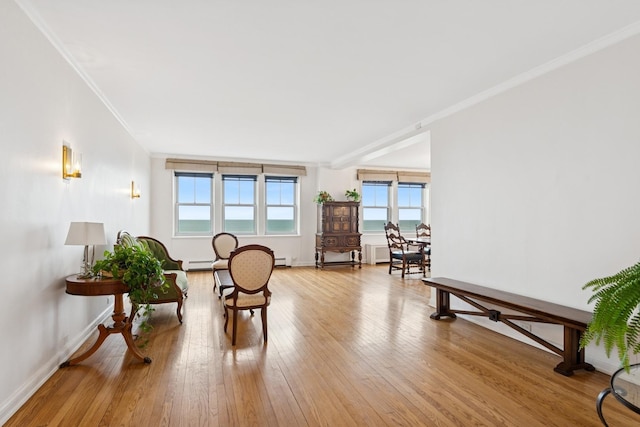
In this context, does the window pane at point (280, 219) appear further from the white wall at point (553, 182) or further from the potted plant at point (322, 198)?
the white wall at point (553, 182)

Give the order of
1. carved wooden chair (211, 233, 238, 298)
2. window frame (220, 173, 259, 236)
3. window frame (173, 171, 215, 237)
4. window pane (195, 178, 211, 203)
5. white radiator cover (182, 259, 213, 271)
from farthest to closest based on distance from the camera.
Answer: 1. window frame (220, 173, 259, 236)
2. window pane (195, 178, 211, 203)
3. window frame (173, 171, 215, 237)
4. white radiator cover (182, 259, 213, 271)
5. carved wooden chair (211, 233, 238, 298)

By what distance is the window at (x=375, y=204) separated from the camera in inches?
374

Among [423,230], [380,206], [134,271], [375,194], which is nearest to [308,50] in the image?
[134,271]

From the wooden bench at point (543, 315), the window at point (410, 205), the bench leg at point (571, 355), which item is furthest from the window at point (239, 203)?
the bench leg at point (571, 355)

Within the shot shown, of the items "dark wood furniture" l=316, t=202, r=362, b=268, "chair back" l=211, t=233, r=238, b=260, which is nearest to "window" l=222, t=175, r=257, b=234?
"dark wood furniture" l=316, t=202, r=362, b=268

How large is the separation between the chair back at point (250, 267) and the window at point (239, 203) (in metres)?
5.05

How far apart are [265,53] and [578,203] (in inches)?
117

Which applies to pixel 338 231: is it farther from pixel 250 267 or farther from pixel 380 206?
pixel 250 267

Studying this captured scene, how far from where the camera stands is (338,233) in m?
8.54

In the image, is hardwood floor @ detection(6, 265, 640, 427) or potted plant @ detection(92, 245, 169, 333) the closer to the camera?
hardwood floor @ detection(6, 265, 640, 427)

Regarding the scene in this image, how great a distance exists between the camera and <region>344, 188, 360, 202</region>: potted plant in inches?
346

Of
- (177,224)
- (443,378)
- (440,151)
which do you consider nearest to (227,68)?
(440,151)

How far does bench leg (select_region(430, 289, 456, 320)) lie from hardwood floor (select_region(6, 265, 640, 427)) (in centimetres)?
15

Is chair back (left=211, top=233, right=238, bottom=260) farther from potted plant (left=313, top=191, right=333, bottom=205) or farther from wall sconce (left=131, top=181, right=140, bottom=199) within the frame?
potted plant (left=313, top=191, right=333, bottom=205)
